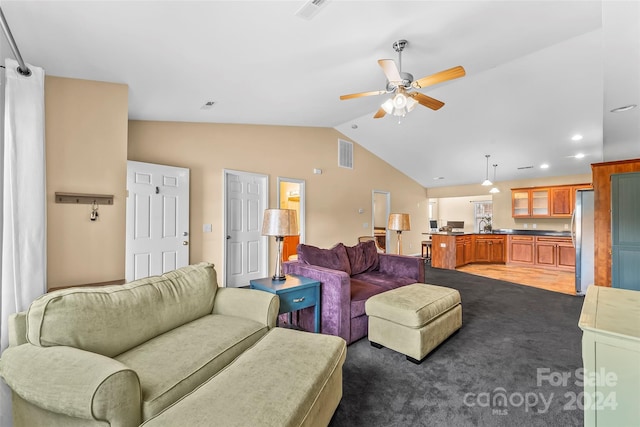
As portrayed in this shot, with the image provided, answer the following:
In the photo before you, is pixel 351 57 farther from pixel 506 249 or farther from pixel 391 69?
pixel 506 249

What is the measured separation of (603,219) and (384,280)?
11.4ft

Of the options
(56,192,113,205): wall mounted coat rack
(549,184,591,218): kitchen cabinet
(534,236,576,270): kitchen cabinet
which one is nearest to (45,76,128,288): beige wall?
(56,192,113,205): wall mounted coat rack

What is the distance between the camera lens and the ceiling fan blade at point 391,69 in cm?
231

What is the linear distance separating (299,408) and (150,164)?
362 cm

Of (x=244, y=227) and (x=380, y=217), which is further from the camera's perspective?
(x=380, y=217)

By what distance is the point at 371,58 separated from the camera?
2916 mm

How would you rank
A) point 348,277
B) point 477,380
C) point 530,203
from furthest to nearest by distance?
1. point 530,203
2. point 348,277
3. point 477,380

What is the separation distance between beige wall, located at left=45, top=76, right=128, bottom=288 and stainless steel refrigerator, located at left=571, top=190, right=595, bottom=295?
6272 millimetres

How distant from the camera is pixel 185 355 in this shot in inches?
61.5

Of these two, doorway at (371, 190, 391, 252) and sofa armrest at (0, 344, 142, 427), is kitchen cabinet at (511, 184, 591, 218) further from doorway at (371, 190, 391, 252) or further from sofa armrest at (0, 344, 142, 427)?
sofa armrest at (0, 344, 142, 427)

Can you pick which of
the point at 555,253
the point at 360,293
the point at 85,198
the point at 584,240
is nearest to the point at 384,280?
the point at 360,293

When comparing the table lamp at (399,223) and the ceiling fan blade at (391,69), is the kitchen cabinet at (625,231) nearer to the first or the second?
the table lamp at (399,223)

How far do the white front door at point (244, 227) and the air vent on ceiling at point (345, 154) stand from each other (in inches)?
78.7

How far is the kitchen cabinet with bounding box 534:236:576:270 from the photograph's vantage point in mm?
6414
